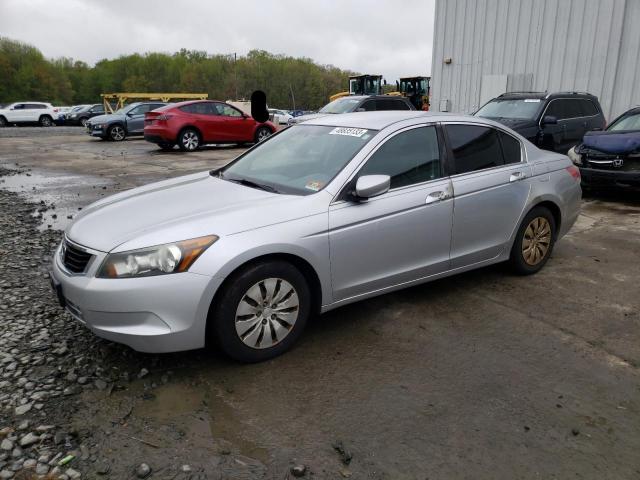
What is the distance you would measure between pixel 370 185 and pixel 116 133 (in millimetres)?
19626

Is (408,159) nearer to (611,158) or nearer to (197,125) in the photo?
(611,158)

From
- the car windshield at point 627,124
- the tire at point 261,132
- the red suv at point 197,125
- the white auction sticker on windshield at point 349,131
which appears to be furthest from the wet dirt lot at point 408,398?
the tire at point 261,132

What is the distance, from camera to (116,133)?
2088 centimetres

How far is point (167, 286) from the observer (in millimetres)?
2965

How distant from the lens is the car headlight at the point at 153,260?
3006 millimetres

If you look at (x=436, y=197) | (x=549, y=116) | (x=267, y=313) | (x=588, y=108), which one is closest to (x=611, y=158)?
(x=549, y=116)

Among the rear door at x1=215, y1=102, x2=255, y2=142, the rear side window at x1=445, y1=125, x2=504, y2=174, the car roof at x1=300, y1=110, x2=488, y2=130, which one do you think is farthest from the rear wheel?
the rear side window at x1=445, y1=125, x2=504, y2=174

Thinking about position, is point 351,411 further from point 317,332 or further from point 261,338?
point 317,332

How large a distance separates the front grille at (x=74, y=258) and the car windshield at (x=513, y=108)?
9.12m

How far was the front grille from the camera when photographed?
3.19 metres

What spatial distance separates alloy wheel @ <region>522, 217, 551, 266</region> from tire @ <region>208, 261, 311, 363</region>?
2.38 m

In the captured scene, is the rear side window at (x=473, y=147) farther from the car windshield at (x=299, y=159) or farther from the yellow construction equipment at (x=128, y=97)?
the yellow construction equipment at (x=128, y=97)

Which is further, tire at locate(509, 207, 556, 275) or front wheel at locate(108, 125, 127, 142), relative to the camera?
front wheel at locate(108, 125, 127, 142)

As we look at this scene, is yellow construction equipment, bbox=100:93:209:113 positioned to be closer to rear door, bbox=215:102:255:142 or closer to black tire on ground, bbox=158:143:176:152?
rear door, bbox=215:102:255:142
